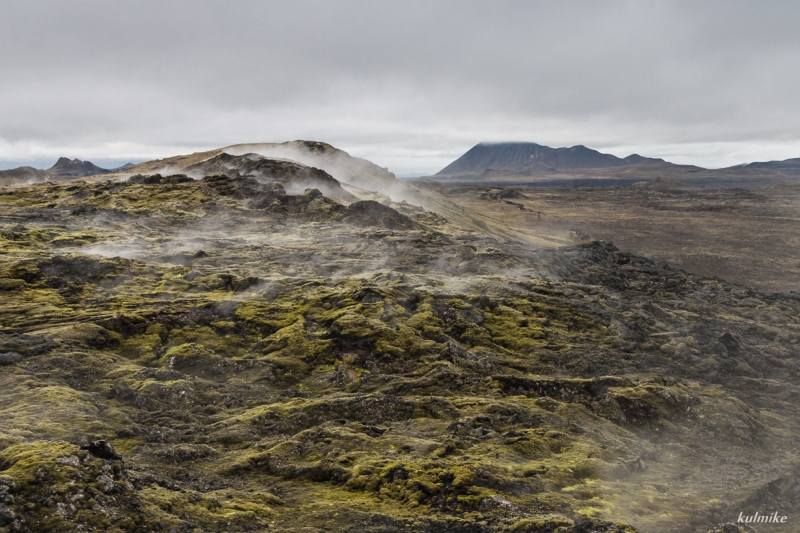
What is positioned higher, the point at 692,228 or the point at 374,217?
the point at 374,217

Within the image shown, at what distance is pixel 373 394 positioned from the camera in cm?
1781

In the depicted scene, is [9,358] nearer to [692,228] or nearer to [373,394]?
[373,394]

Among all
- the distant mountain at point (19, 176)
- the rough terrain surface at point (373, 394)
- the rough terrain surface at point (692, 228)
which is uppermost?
the distant mountain at point (19, 176)

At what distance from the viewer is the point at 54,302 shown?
23.4m

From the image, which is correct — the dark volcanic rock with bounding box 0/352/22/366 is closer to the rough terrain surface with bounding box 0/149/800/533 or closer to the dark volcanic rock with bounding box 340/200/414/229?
the rough terrain surface with bounding box 0/149/800/533

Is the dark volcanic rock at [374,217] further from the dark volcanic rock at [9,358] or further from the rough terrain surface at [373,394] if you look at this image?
the dark volcanic rock at [9,358]

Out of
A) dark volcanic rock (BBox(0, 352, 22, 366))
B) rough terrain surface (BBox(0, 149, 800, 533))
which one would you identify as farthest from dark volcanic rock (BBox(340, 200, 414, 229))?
dark volcanic rock (BBox(0, 352, 22, 366))

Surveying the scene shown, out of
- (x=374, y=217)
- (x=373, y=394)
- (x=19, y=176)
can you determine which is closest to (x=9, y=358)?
(x=373, y=394)

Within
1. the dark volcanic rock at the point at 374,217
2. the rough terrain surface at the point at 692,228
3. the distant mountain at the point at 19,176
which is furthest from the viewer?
the distant mountain at the point at 19,176

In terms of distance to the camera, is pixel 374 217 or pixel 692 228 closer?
pixel 374 217

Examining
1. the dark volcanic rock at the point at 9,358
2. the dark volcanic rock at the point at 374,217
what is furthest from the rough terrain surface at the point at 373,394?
the dark volcanic rock at the point at 374,217

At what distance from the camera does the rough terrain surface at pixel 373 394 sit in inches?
424

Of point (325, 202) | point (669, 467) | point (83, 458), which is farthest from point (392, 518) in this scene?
point (325, 202)

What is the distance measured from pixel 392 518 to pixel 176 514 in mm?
4333
